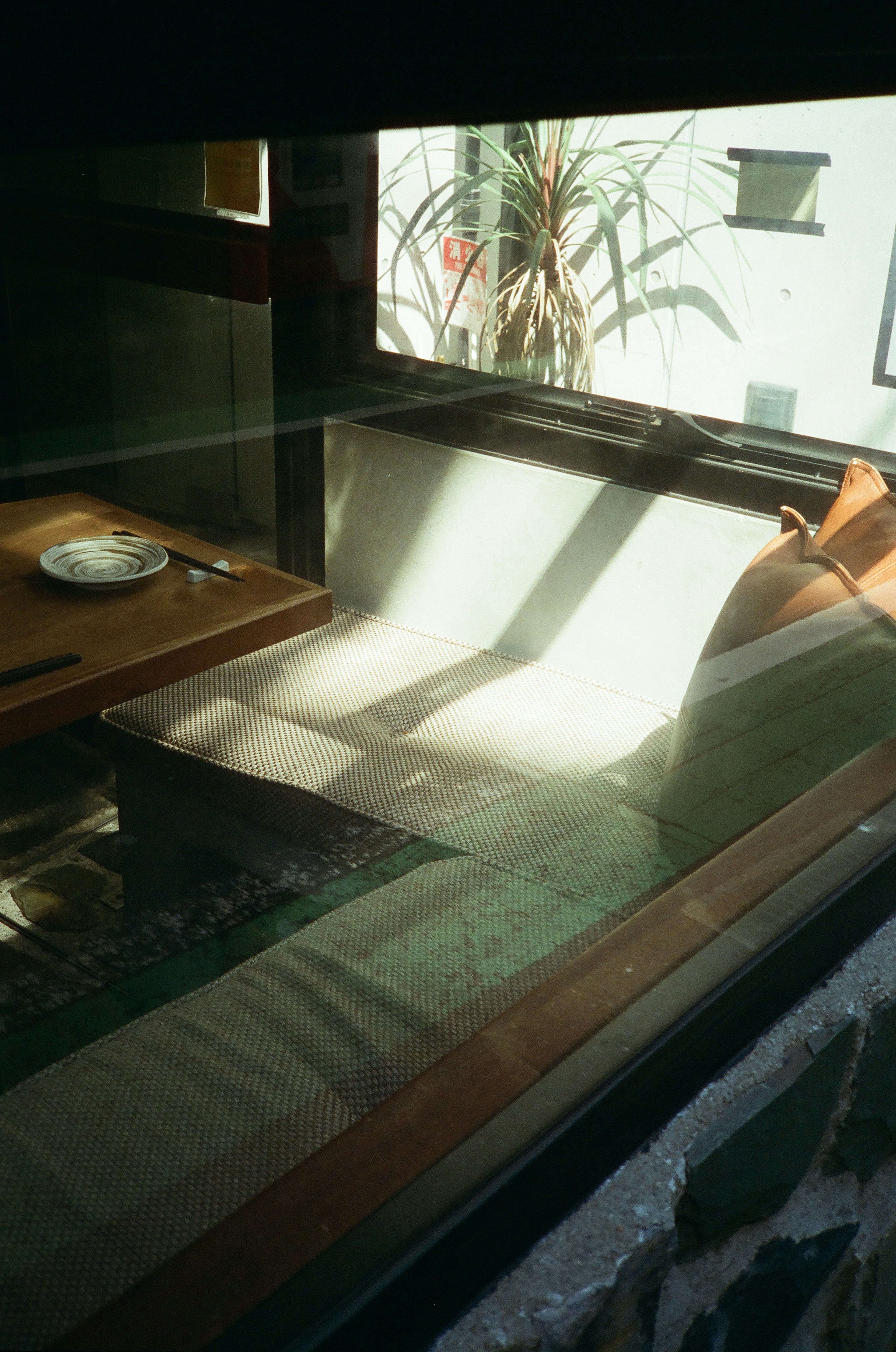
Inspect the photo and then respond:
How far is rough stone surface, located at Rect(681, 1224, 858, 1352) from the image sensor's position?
2.14 feet

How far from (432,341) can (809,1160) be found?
2.09 feet

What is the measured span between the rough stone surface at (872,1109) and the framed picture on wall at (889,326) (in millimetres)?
545

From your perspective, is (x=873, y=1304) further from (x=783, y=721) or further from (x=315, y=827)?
(x=315, y=827)

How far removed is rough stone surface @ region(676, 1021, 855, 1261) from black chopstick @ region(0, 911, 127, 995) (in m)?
0.33

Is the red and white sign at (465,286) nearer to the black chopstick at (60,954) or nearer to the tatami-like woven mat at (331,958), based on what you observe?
the tatami-like woven mat at (331,958)

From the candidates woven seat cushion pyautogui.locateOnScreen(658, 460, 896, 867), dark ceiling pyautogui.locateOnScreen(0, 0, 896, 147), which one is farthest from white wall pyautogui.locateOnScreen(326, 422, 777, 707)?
dark ceiling pyautogui.locateOnScreen(0, 0, 896, 147)

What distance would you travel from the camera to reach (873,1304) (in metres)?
0.88

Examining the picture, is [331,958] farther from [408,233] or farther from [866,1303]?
[866,1303]

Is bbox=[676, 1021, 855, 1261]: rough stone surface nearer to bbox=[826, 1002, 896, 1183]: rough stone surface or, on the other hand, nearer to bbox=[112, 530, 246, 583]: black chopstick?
bbox=[826, 1002, 896, 1183]: rough stone surface

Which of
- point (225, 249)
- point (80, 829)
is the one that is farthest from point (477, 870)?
point (225, 249)

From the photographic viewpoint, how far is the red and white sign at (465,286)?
75 cm

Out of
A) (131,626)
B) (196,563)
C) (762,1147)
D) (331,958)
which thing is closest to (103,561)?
(196,563)

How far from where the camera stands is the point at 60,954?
1.72 feet

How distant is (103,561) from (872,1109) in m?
0.70
